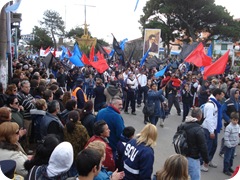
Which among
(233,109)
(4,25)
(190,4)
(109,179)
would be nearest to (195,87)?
(233,109)

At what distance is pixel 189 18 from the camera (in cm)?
3372

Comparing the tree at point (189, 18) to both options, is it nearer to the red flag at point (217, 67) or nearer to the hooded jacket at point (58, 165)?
the red flag at point (217, 67)

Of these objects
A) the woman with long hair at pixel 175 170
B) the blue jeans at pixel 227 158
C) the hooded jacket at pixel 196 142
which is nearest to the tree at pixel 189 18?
the blue jeans at pixel 227 158

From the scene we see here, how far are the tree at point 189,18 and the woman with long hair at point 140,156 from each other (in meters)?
30.6

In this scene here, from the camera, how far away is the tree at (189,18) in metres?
32.0

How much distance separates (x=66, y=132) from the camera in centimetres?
443

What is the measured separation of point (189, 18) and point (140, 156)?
32342mm

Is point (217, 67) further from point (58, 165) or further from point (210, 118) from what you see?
point (58, 165)

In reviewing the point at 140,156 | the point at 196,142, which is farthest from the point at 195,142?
the point at 140,156

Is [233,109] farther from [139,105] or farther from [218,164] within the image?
[139,105]

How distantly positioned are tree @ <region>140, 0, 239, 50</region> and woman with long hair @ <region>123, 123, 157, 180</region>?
30.6m

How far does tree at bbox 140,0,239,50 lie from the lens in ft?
105

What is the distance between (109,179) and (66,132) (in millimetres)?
1490

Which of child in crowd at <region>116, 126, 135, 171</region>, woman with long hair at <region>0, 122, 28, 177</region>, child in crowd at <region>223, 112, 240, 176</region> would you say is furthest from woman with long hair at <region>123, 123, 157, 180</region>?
child in crowd at <region>223, 112, 240, 176</region>
